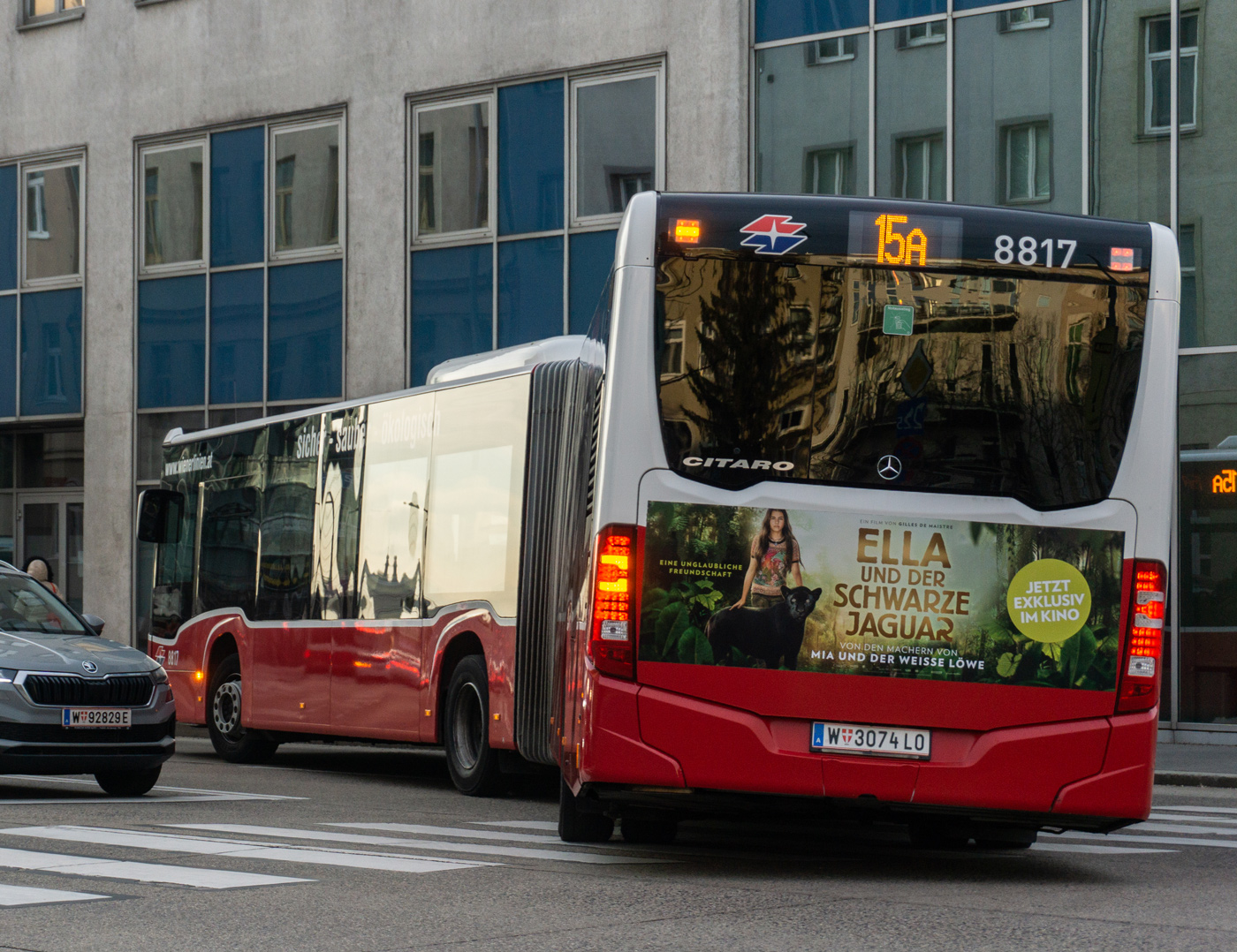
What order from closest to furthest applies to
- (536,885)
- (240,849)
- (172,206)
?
1. (536,885)
2. (240,849)
3. (172,206)

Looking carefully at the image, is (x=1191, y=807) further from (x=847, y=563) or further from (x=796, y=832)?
(x=847, y=563)

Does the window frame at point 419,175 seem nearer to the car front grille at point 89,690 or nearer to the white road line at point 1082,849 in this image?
the car front grille at point 89,690

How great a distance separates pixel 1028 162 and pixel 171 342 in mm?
13508

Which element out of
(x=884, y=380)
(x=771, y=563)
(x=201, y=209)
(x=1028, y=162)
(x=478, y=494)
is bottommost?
(x=771, y=563)

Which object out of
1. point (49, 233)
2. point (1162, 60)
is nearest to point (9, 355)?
point (49, 233)

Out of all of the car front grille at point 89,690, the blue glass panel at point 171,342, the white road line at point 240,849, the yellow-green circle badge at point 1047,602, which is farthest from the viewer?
the blue glass panel at point 171,342

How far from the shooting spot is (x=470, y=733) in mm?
13680

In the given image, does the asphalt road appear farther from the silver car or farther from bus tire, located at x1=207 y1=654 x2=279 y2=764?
bus tire, located at x1=207 y1=654 x2=279 y2=764

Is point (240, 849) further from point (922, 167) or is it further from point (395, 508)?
point (922, 167)

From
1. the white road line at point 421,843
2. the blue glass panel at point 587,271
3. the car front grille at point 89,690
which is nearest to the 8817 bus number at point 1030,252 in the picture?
the white road line at point 421,843

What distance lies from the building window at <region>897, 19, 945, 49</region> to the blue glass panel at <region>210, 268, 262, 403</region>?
10.3 m

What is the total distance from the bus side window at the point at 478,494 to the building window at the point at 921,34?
9.86 m

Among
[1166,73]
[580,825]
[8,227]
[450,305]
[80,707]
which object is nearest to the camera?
[580,825]

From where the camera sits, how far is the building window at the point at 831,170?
879 inches
